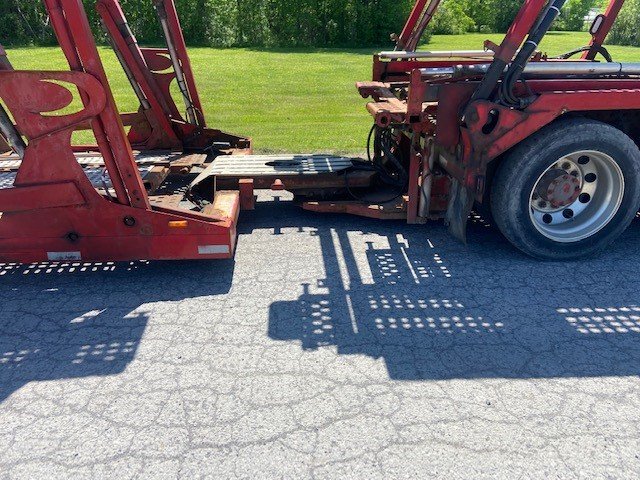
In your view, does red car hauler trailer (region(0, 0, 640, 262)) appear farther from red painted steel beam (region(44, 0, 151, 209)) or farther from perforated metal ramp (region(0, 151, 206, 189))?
perforated metal ramp (region(0, 151, 206, 189))

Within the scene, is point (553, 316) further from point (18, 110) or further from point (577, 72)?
point (18, 110)

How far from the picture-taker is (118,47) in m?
5.27

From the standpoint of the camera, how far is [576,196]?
4184 millimetres

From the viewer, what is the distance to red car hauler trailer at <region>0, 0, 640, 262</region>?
Result: 3.46 meters

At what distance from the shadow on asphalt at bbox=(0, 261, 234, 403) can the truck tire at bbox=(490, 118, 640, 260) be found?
2.28 metres

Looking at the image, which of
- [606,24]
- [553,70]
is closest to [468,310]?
[553,70]

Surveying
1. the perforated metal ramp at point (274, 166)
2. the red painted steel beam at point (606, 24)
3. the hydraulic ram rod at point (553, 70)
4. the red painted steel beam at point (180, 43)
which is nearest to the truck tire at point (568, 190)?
the hydraulic ram rod at point (553, 70)

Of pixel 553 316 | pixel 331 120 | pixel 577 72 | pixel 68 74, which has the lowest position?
pixel 331 120

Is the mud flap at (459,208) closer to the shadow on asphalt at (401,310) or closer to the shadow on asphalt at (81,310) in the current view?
the shadow on asphalt at (401,310)

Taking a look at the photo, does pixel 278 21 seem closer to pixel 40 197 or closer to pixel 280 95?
pixel 280 95

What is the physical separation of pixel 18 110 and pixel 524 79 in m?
3.56

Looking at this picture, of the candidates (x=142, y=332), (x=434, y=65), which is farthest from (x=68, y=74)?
(x=434, y=65)

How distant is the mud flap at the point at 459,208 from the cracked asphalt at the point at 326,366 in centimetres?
27

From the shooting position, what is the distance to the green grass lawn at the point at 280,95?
28.1 feet
